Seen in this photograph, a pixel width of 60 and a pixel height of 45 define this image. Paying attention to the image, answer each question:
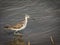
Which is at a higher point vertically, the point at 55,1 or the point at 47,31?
the point at 55,1

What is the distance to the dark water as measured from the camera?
1548 millimetres

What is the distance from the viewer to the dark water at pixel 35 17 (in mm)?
1548

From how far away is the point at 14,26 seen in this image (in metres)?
1.52

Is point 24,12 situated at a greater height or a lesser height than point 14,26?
greater

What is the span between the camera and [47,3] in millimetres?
1595

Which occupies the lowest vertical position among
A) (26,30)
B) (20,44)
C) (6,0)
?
(20,44)

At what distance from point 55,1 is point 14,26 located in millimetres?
421

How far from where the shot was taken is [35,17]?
1578 millimetres

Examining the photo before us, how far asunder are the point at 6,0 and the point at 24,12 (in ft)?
0.61

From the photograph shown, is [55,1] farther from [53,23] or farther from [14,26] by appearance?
[14,26]

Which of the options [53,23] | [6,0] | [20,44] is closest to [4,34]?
[20,44]

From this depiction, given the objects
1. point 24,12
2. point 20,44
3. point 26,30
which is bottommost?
point 20,44

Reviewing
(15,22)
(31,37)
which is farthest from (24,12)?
(31,37)

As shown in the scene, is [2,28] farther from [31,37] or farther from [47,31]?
[47,31]
